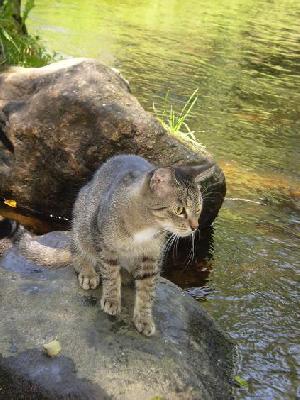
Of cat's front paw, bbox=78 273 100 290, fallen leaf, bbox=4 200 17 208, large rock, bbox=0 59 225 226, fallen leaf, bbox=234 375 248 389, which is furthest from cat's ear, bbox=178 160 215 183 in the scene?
fallen leaf, bbox=4 200 17 208

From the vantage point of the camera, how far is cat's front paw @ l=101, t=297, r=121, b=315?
13.2 feet

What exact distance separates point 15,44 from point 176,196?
7.10 metres

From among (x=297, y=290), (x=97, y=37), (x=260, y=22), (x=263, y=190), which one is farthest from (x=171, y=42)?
(x=297, y=290)

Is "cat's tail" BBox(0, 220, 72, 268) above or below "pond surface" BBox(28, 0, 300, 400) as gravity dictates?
above

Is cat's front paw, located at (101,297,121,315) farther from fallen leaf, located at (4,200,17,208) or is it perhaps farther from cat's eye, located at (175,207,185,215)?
fallen leaf, located at (4,200,17,208)

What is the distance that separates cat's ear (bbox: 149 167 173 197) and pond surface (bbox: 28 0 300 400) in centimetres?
174

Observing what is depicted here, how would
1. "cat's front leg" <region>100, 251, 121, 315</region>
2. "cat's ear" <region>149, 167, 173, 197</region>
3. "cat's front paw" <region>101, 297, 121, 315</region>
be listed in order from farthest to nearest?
"cat's front paw" <region>101, 297, 121, 315</region> < "cat's front leg" <region>100, 251, 121, 315</region> < "cat's ear" <region>149, 167, 173, 197</region>

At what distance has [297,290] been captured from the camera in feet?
19.6

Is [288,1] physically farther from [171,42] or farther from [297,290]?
[297,290]

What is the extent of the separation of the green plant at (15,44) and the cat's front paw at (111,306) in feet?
18.2

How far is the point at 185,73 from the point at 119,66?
4.96ft

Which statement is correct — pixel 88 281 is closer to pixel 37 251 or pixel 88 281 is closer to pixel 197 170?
pixel 37 251

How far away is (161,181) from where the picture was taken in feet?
11.6

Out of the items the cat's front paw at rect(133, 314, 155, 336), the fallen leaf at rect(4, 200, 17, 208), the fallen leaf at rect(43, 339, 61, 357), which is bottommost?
the fallen leaf at rect(4, 200, 17, 208)
